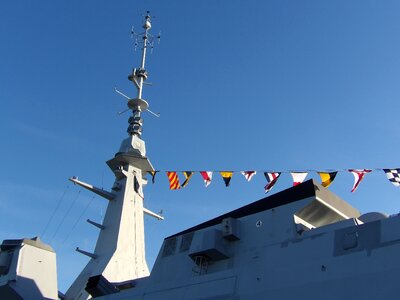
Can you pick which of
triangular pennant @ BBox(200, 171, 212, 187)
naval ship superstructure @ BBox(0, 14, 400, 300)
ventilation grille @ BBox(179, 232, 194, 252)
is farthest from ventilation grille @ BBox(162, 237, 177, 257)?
triangular pennant @ BBox(200, 171, 212, 187)

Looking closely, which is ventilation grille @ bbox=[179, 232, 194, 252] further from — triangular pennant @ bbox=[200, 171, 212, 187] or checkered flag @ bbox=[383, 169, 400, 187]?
checkered flag @ bbox=[383, 169, 400, 187]

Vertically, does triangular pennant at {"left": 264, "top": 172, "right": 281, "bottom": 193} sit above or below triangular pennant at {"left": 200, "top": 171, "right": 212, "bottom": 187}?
below

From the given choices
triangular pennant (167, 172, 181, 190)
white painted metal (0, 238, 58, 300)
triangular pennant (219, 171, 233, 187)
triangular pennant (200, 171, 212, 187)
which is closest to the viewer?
triangular pennant (219, 171, 233, 187)

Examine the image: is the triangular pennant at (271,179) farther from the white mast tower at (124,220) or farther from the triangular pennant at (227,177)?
the white mast tower at (124,220)

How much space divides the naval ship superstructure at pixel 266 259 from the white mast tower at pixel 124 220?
0.54 feet

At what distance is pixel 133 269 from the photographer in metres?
18.2

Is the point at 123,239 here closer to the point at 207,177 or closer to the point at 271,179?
the point at 207,177

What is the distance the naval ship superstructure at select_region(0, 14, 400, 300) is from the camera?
899cm

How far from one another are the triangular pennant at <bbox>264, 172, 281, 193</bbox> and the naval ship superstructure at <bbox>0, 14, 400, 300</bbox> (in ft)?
5.50

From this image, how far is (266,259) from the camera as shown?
1051cm

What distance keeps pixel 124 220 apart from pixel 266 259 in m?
9.51

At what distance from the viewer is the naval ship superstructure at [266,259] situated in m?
8.99

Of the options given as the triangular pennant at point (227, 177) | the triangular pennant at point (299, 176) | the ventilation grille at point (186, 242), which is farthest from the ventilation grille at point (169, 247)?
the triangular pennant at point (299, 176)

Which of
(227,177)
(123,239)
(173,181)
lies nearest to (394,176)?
(227,177)
